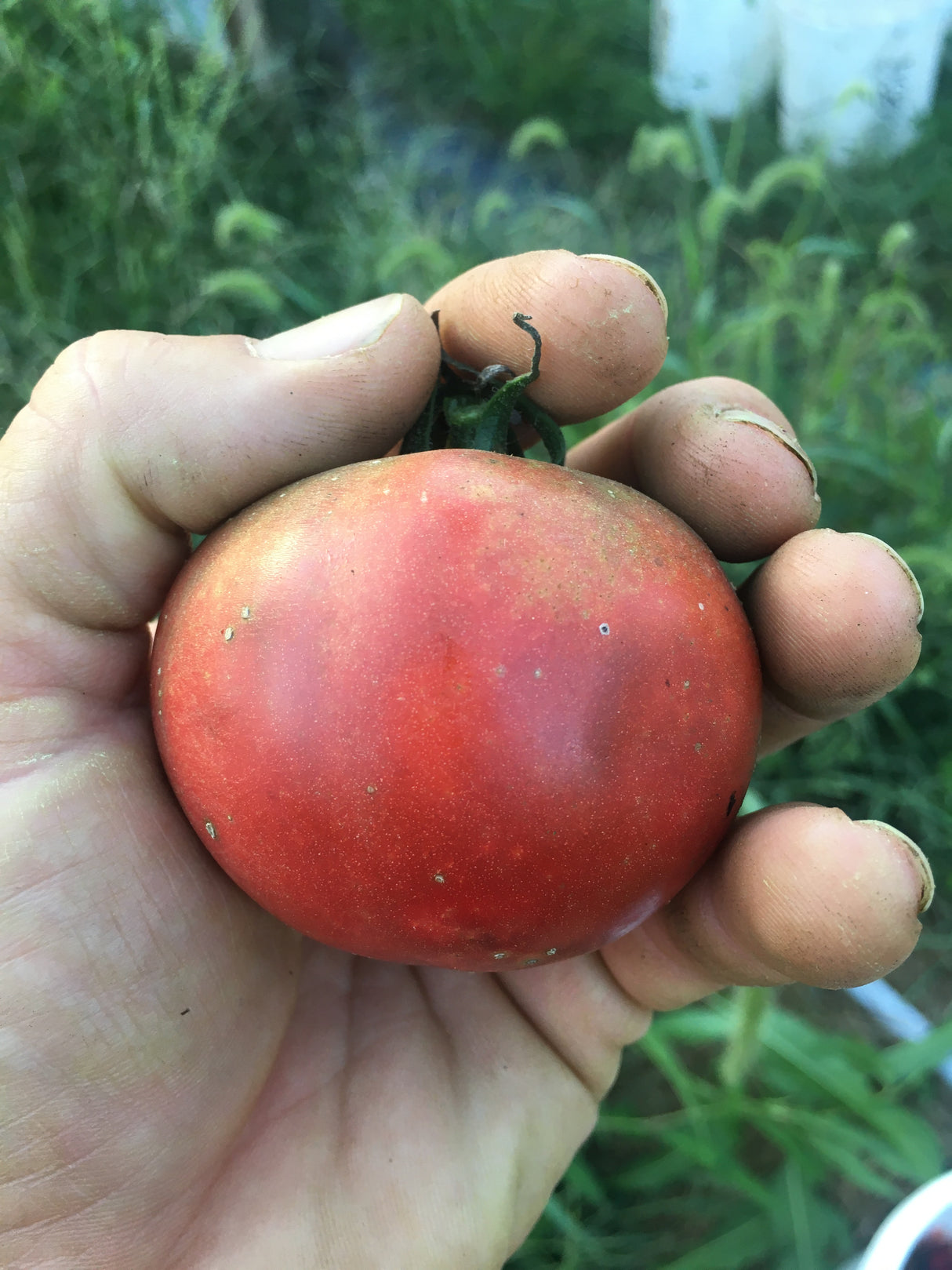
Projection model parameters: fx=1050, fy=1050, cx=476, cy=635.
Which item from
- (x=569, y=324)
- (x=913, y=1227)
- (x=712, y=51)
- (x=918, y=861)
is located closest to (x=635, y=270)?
(x=569, y=324)

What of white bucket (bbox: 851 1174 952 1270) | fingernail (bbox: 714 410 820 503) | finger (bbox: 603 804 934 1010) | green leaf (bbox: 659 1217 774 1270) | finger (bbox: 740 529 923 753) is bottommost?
green leaf (bbox: 659 1217 774 1270)

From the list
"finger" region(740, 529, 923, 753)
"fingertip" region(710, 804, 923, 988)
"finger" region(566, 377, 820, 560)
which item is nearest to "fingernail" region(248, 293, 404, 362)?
"finger" region(566, 377, 820, 560)

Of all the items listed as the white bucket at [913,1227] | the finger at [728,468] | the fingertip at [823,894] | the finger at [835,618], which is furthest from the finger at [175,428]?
the white bucket at [913,1227]

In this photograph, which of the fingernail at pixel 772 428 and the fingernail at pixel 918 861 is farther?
the fingernail at pixel 772 428

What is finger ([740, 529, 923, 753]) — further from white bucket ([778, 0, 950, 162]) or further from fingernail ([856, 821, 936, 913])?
white bucket ([778, 0, 950, 162])

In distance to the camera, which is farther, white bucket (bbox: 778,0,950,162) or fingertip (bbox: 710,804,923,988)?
white bucket (bbox: 778,0,950,162)

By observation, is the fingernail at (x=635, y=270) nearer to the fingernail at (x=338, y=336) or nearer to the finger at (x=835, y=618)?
the fingernail at (x=338, y=336)

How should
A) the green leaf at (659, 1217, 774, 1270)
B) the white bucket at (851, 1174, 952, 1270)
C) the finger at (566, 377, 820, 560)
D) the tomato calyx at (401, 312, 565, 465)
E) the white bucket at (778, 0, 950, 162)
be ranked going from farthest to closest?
the white bucket at (778, 0, 950, 162), the green leaf at (659, 1217, 774, 1270), the white bucket at (851, 1174, 952, 1270), the finger at (566, 377, 820, 560), the tomato calyx at (401, 312, 565, 465)

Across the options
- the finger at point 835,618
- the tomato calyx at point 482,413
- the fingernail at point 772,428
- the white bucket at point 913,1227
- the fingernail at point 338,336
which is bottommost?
the white bucket at point 913,1227
